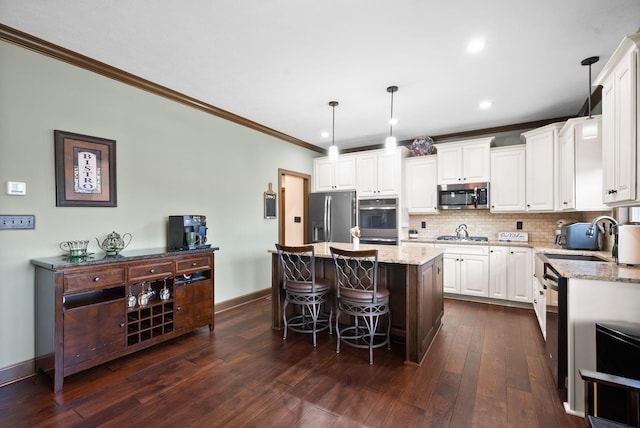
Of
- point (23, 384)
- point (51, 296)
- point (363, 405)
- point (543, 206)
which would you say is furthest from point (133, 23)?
point (543, 206)

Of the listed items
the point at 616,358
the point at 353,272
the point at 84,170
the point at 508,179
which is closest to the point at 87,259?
the point at 84,170

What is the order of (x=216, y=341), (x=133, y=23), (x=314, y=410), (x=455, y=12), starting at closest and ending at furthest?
(x=314, y=410) → (x=455, y=12) → (x=133, y=23) → (x=216, y=341)

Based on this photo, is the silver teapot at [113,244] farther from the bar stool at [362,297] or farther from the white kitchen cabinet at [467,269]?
the white kitchen cabinet at [467,269]

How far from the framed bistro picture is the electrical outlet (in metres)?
0.21

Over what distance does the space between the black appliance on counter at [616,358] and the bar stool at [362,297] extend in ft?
4.44

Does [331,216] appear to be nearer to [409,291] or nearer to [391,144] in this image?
[391,144]

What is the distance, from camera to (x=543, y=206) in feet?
12.7

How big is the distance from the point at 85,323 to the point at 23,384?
1.97 feet

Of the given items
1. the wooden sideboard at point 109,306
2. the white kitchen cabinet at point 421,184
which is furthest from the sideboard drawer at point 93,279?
the white kitchen cabinet at point 421,184

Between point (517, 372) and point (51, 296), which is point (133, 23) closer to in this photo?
point (51, 296)

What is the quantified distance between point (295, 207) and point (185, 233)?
9.33ft

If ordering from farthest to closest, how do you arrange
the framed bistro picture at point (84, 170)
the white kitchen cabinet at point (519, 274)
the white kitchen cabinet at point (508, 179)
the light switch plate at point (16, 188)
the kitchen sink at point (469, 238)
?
the kitchen sink at point (469, 238) < the white kitchen cabinet at point (508, 179) < the white kitchen cabinet at point (519, 274) < the framed bistro picture at point (84, 170) < the light switch plate at point (16, 188)

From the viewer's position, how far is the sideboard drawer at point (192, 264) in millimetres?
2893

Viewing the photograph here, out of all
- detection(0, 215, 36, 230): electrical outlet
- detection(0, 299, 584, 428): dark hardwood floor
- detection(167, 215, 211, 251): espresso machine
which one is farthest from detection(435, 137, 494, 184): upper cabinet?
detection(0, 215, 36, 230): electrical outlet
